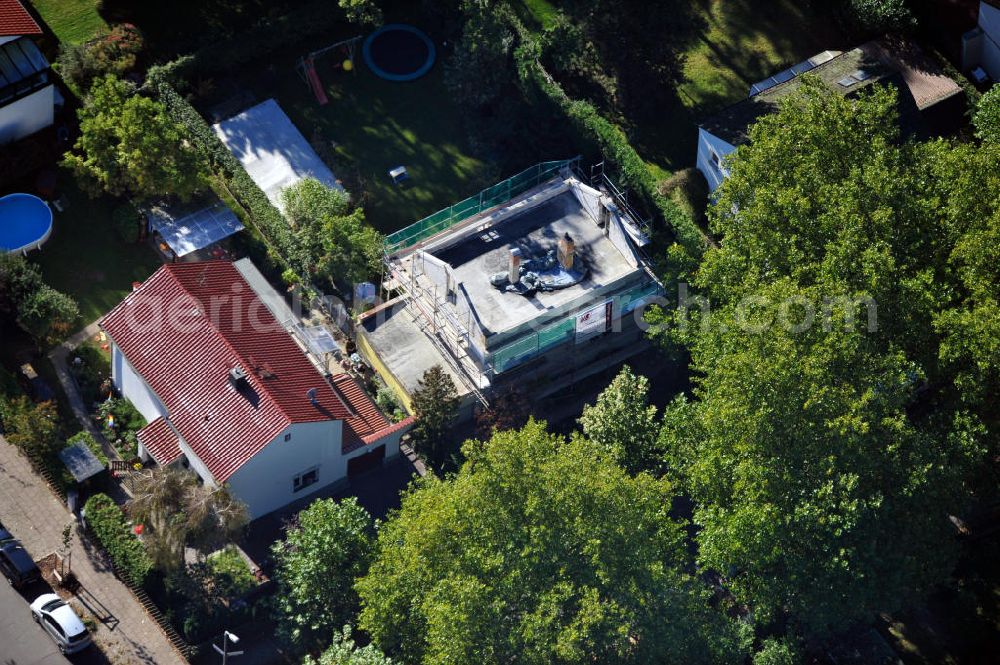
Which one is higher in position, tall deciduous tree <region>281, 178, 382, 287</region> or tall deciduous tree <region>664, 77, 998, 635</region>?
tall deciduous tree <region>281, 178, 382, 287</region>

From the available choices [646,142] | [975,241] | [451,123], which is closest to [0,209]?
[451,123]

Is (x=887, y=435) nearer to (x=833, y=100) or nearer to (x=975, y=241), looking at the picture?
(x=975, y=241)

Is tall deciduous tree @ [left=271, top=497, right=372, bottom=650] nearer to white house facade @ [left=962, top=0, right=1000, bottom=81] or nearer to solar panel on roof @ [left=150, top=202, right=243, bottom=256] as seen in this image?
solar panel on roof @ [left=150, top=202, right=243, bottom=256]

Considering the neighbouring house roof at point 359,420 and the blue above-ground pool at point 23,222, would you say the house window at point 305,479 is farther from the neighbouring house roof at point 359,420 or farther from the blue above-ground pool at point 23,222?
the blue above-ground pool at point 23,222

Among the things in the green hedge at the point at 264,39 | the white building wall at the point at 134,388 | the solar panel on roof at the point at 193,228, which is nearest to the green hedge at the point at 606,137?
the green hedge at the point at 264,39

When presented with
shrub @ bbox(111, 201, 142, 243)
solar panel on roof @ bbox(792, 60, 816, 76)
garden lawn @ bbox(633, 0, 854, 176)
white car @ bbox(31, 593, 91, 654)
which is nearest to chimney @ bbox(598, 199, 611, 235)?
garden lawn @ bbox(633, 0, 854, 176)

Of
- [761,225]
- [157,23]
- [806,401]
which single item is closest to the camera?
[806,401]
